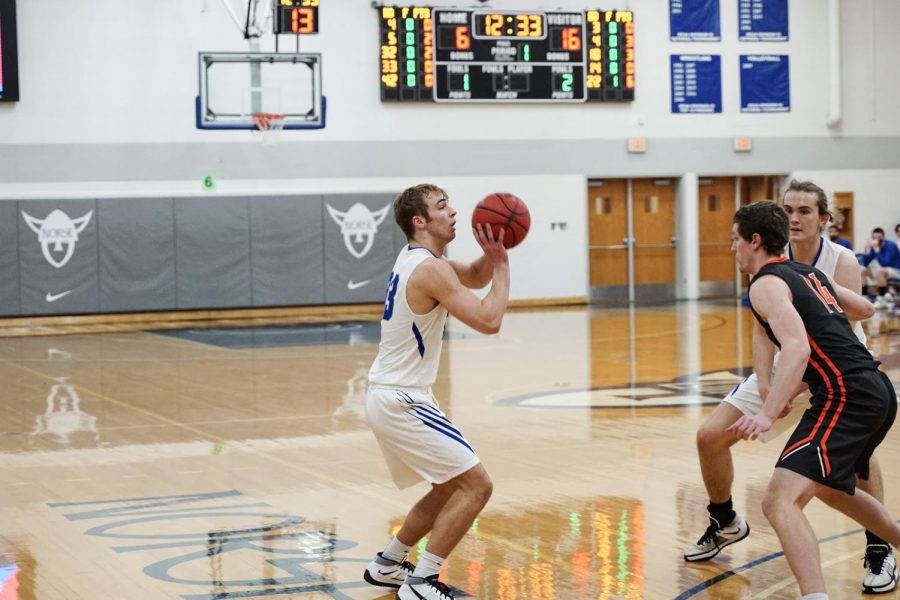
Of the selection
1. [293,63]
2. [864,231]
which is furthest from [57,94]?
[864,231]

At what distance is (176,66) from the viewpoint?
896 inches

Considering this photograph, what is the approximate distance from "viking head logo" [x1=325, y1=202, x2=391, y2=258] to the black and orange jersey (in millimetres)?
18649

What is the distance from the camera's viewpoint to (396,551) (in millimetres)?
5645

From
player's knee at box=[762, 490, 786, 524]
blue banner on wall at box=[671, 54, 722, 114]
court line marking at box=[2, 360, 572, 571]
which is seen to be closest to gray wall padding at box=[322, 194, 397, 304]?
blue banner on wall at box=[671, 54, 722, 114]

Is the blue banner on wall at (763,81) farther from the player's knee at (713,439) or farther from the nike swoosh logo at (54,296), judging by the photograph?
the player's knee at (713,439)

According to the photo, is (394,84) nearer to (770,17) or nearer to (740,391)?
(770,17)

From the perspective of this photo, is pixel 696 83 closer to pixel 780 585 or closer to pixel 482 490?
pixel 780 585

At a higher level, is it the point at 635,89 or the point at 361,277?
the point at 635,89

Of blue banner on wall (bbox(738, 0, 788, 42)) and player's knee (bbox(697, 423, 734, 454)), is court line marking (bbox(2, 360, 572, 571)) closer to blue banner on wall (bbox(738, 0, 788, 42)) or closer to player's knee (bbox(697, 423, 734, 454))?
player's knee (bbox(697, 423, 734, 454))

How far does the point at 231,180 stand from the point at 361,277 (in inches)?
116

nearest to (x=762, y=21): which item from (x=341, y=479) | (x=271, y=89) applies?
(x=271, y=89)

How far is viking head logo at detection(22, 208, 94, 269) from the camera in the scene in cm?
2223

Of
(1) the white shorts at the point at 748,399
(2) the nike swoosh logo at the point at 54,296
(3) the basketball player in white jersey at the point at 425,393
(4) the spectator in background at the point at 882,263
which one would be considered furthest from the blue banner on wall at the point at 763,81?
(3) the basketball player in white jersey at the point at 425,393

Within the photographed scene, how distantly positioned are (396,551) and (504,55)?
1924 cm
